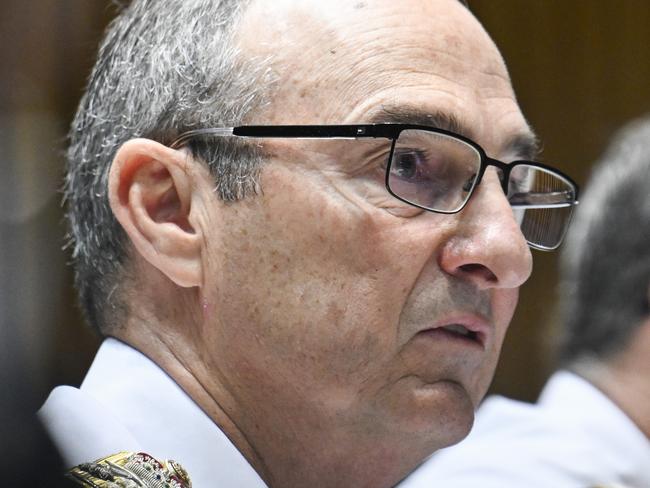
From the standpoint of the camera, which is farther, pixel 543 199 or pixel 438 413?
pixel 543 199

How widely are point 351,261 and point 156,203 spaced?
0.29 metres

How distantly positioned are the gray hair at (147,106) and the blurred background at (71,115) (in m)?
0.05

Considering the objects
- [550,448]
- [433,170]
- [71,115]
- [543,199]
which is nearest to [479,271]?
[433,170]

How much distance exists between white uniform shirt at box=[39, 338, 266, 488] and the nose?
39cm

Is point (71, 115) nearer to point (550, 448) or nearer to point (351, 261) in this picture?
point (351, 261)

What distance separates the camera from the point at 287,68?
60.4 inches

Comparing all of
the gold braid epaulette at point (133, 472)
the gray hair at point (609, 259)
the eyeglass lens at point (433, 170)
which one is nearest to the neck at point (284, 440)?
the gold braid epaulette at point (133, 472)

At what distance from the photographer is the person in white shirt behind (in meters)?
2.01

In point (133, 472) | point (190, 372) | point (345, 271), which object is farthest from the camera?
point (190, 372)

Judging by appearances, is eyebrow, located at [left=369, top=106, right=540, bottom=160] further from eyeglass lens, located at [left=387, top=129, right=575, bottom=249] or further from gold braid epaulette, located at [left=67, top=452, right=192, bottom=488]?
gold braid epaulette, located at [left=67, top=452, right=192, bottom=488]

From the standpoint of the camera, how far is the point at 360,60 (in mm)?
1536

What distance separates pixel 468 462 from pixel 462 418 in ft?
1.73

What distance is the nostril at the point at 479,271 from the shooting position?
1514 mm

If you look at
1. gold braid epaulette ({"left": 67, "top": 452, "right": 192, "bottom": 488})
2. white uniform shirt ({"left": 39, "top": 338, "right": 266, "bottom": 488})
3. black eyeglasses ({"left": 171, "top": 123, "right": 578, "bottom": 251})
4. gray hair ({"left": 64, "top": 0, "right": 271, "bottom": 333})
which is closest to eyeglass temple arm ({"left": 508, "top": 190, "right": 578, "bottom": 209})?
black eyeglasses ({"left": 171, "top": 123, "right": 578, "bottom": 251})
